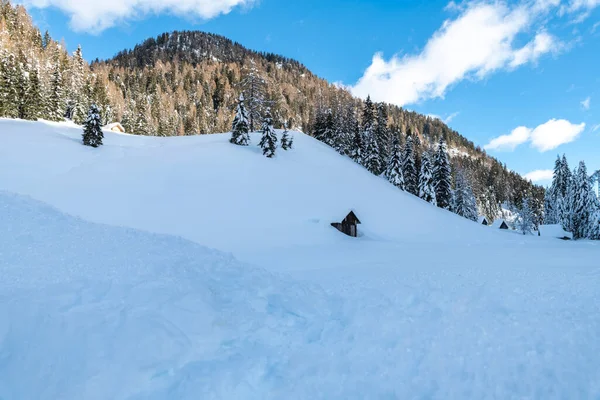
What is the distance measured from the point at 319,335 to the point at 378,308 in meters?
2.48

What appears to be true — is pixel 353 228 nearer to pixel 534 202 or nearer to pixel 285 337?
pixel 285 337

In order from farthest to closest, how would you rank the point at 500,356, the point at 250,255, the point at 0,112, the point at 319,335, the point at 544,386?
the point at 0,112 → the point at 250,255 → the point at 319,335 → the point at 500,356 → the point at 544,386

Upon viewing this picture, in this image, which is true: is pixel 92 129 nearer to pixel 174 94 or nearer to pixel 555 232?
pixel 555 232

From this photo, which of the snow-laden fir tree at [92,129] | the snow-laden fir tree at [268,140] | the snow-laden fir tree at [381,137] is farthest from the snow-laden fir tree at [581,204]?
the snow-laden fir tree at [92,129]

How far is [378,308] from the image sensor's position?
385 inches

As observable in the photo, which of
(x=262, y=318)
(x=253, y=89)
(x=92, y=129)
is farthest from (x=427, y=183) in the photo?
(x=92, y=129)

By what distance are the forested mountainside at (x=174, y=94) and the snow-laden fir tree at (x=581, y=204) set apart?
2108 centimetres

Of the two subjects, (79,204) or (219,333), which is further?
(79,204)

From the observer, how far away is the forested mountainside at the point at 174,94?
5669cm

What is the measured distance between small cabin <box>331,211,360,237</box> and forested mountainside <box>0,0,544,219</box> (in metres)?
33.7

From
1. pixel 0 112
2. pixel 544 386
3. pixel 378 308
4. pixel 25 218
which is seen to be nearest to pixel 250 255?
pixel 378 308

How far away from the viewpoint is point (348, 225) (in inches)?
1102

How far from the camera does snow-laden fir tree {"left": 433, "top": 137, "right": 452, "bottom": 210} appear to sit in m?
51.0

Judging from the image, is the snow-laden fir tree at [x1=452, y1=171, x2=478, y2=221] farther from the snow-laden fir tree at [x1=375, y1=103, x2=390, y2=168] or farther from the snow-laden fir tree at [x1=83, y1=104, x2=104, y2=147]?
the snow-laden fir tree at [x1=83, y1=104, x2=104, y2=147]
